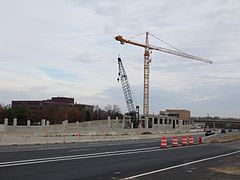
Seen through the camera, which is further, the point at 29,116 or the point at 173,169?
the point at 29,116

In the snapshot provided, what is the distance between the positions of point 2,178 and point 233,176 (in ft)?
25.8

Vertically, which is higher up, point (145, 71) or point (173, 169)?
point (145, 71)

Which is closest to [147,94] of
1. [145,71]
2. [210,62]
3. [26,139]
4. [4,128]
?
[145,71]

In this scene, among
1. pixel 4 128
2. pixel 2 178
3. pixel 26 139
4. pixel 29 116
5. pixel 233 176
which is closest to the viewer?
pixel 2 178

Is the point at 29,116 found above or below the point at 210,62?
below

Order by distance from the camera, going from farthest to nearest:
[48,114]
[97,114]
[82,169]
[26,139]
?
[97,114] → [48,114] → [26,139] → [82,169]

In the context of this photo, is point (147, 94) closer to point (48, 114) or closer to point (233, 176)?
point (48, 114)

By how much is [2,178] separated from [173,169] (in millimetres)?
6961

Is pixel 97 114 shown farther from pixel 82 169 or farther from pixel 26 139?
pixel 82 169

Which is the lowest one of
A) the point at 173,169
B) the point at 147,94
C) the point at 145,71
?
the point at 173,169

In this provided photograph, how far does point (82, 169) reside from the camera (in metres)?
14.0

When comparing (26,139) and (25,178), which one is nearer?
(25,178)

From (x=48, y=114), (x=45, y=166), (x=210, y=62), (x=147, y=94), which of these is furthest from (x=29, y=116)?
(x=45, y=166)

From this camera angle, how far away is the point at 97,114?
6590 inches
